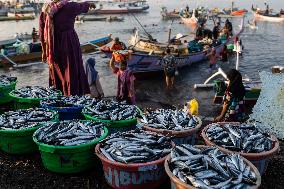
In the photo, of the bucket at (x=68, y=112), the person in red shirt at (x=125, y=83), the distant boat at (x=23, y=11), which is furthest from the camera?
the distant boat at (x=23, y=11)

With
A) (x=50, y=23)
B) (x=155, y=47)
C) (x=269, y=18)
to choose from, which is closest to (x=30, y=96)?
(x=50, y=23)

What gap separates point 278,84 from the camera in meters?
8.41

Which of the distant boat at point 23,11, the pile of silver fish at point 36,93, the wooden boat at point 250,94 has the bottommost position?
the wooden boat at point 250,94

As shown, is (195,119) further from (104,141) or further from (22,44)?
(22,44)

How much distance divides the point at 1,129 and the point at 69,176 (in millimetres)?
1654

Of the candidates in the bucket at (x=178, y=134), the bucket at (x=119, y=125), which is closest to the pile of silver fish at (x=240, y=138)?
the bucket at (x=178, y=134)

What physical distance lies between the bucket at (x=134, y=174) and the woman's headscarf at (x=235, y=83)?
136 inches

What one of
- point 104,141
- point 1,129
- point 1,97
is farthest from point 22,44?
point 104,141

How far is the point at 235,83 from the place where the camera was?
25.9ft

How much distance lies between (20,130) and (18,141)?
317 millimetres

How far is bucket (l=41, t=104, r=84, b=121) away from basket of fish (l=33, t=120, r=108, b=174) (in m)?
1.18

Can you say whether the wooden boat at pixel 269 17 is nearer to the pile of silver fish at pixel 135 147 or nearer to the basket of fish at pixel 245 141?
the basket of fish at pixel 245 141

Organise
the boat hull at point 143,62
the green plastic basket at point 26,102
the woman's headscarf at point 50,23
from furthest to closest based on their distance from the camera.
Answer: the boat hull at point 143,62 → the green plastic basket at point 26,102 → the woman's headscarf at point 50,23

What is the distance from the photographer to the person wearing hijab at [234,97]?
7840mm
